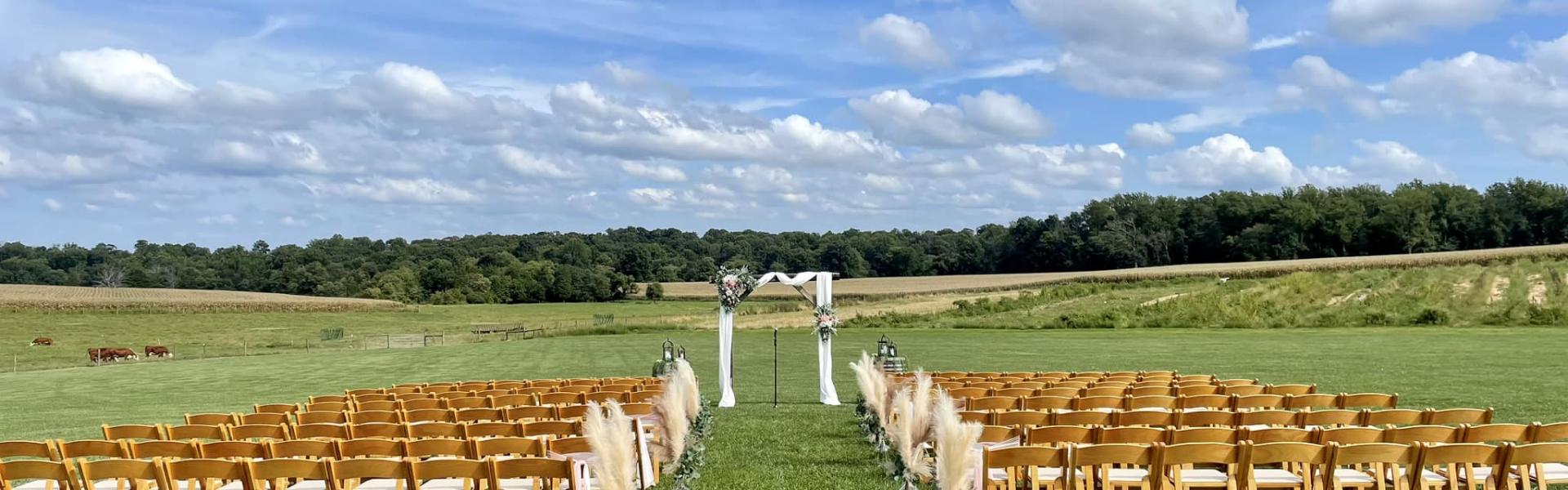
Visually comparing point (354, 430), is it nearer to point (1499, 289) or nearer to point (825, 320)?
point (825, 320)

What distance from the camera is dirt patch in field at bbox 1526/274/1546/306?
41.9m

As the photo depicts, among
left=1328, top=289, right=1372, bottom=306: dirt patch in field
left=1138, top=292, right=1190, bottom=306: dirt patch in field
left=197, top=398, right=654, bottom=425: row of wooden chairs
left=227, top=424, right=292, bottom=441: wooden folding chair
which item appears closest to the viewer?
left=227, top=424, right=292, bottom=441: wooden folding chair

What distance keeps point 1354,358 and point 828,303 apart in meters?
15.7

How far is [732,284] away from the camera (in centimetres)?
1758

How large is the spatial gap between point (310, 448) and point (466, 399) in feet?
13.7

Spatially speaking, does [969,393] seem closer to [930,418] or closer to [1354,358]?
[930,418]

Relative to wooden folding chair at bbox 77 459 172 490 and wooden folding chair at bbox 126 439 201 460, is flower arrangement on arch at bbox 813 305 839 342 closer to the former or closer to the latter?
wooden folding chair at bbox 126 439 201 460

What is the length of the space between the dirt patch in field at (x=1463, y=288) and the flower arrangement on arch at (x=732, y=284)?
3771 centimetres

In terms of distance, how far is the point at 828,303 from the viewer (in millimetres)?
17891

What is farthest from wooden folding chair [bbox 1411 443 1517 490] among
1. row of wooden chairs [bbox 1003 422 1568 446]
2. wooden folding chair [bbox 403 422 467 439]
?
wooden folding chair [bbox 403 422 467 439]

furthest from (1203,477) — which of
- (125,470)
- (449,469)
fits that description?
(125,470)

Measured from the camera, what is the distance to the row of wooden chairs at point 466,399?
38.7 feet

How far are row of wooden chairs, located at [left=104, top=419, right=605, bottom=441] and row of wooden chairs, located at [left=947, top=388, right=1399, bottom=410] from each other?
4.03 meters

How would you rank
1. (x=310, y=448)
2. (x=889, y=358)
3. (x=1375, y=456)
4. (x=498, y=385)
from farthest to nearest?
(x=889, y=358) < (x=498, y=385) < (x=310, y=448) < (x=1375, y=456)
